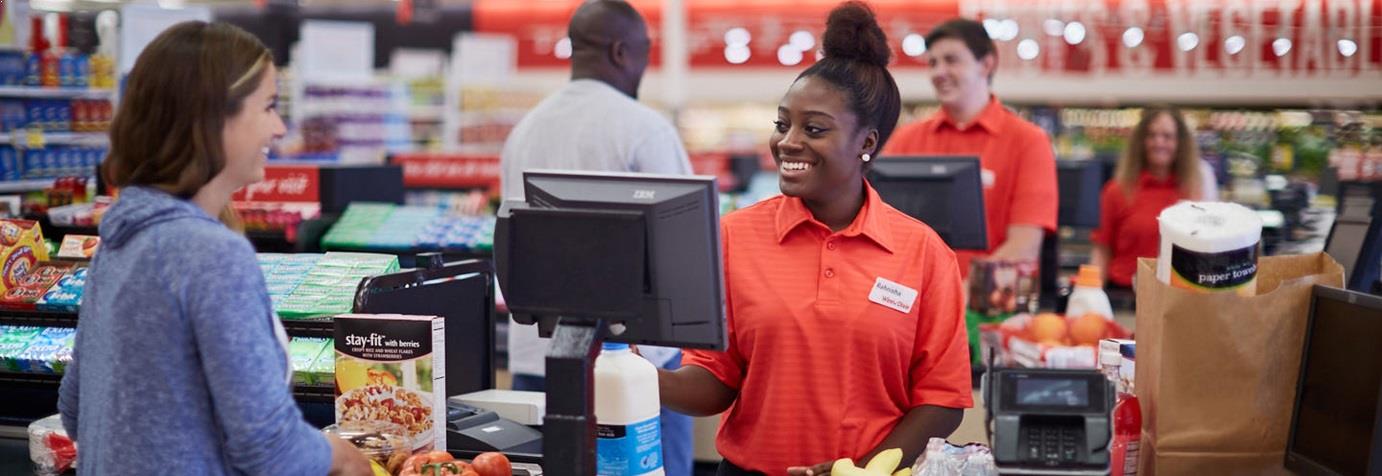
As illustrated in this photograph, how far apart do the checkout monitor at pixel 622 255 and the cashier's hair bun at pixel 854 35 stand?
566 millimetres

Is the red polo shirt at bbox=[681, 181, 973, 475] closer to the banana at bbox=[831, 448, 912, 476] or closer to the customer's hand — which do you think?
the banana at bbox=[831, 448, 912, 476]

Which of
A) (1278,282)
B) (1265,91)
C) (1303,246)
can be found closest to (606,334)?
(1278,282)

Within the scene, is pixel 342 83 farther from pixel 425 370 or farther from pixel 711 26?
pixel 425 370

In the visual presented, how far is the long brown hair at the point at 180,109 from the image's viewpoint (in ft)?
5.89

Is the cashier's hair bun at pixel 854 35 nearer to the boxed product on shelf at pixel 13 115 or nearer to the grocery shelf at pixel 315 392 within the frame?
the grocery shelf at pixel 315 392

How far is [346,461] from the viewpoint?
199cm

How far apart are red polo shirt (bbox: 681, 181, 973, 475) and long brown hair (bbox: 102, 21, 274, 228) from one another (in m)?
1.02

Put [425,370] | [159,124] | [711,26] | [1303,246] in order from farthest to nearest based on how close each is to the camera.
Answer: [711,26] → [1303,246] → [425,370] → [159,124]

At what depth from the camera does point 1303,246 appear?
6.02m

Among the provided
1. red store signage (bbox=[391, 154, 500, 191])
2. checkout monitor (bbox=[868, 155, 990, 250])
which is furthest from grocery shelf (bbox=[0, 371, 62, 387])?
red store signage (bbox=[391, 154, 500, 191])

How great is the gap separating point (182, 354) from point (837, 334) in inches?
45.2

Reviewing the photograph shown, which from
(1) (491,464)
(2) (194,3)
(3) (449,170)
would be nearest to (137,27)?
(3) (449,170)

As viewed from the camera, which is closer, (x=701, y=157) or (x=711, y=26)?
(x=701, y=157)

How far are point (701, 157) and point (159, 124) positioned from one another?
921 cm
